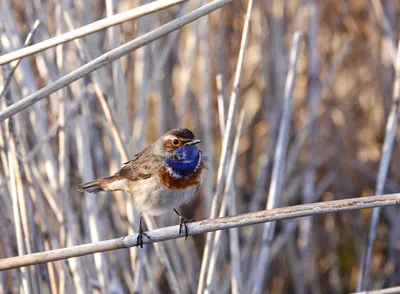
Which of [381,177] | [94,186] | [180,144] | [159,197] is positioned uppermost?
[180,144]

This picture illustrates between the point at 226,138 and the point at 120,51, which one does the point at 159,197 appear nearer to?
the point at 226,138

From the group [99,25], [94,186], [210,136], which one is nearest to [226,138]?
[94,186]

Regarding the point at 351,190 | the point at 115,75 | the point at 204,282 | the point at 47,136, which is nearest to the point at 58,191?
the point at 47,136

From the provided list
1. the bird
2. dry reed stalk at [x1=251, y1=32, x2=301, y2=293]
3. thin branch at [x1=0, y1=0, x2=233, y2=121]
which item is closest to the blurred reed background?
dry reed stalk at [x1=251, y1=32, x2=301, y2=293]

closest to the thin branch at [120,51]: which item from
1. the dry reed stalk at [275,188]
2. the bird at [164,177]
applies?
the bird at [164,177]

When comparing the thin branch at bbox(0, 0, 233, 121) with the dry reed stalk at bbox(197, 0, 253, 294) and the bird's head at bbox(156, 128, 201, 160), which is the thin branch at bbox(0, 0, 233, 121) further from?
the bird's head at bbox(156, 128, 201, 160)

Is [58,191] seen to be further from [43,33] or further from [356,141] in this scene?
[356,141]
